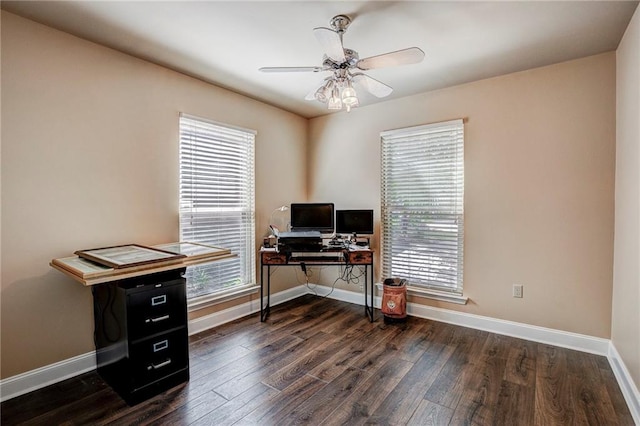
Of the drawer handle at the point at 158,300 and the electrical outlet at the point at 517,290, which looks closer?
the drawer handle at the point at 158,300

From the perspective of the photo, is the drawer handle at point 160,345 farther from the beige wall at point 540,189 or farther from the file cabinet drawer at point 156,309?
the beige wall at point 540,189

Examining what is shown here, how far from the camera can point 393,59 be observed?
6.77 ft

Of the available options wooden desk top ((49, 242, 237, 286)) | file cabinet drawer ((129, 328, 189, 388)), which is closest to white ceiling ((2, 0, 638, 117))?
wooden desk top ((49, 242, 237, 286))

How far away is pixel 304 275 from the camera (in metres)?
4.44

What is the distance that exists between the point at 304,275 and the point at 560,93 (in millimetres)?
3481

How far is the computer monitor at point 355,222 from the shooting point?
366 centimetres

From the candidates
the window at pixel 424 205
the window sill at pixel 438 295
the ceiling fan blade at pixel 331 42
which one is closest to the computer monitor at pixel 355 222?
the window at pixel 424 205

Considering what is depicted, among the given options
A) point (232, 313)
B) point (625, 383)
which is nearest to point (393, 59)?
point (625, 383)

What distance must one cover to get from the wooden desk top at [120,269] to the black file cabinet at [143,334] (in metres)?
0.15

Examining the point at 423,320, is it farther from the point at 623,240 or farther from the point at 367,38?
the point at 367,38

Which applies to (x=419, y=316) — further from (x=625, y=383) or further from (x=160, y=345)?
(x=160, y=345)

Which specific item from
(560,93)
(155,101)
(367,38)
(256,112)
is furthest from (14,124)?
(560,93)

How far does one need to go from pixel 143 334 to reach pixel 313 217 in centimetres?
223

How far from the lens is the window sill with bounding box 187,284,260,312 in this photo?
3094mm
